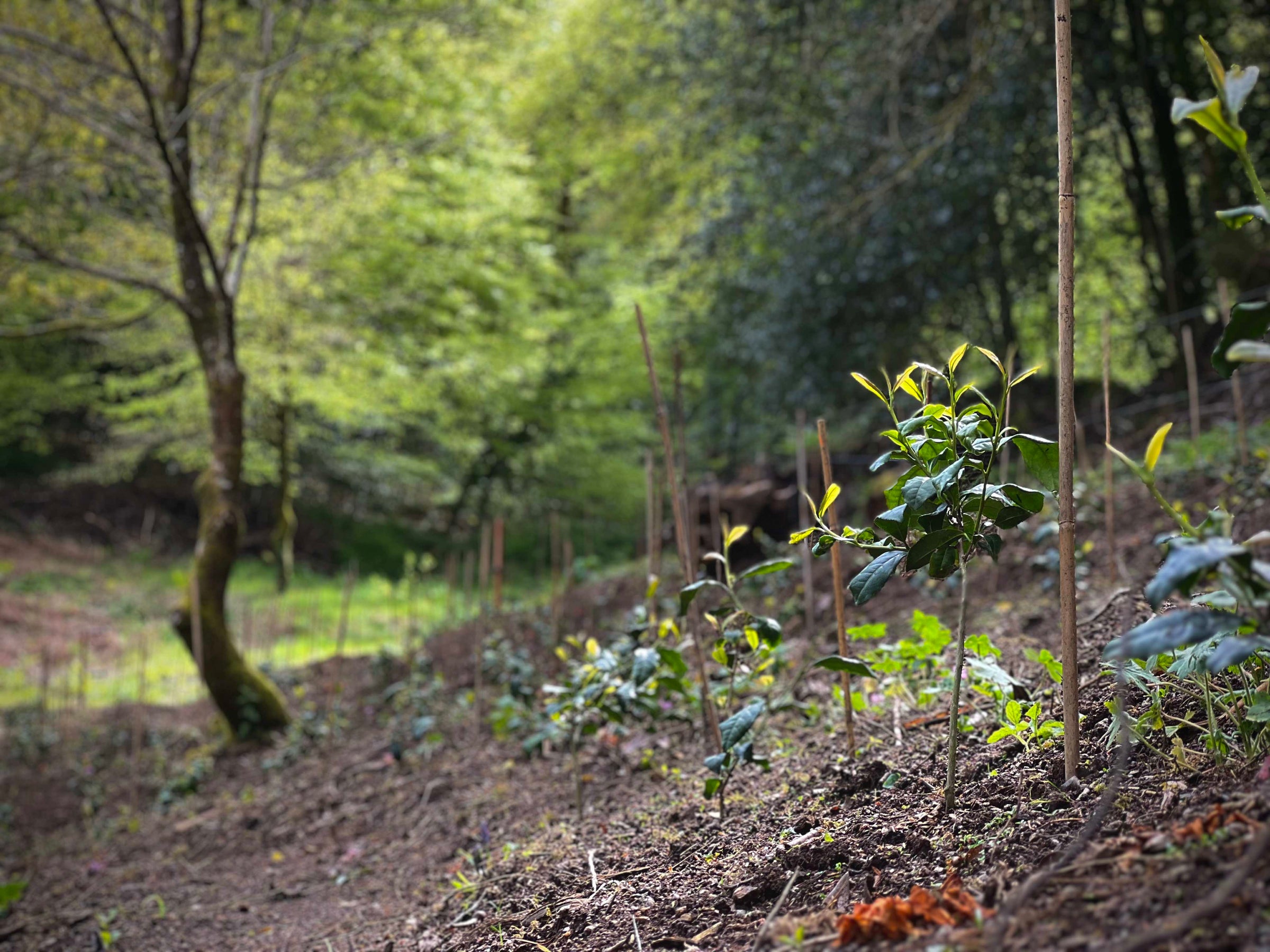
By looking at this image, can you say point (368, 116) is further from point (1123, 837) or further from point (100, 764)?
point (1123, 837)

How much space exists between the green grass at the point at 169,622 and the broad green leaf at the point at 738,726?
4327 millimetres

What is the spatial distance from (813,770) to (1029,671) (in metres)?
0.68

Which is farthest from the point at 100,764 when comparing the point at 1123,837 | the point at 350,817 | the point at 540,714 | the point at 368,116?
the point at 368,116

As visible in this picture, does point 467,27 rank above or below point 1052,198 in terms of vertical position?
above

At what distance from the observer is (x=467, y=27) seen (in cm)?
645

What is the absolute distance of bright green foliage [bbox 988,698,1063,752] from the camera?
1.62 m

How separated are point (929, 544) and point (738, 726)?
0.61m

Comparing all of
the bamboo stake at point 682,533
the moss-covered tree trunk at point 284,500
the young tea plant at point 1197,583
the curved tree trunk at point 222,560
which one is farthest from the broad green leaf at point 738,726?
the moss-covered tree trunk at point 284,500

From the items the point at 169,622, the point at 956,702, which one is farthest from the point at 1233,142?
the point at 169,622

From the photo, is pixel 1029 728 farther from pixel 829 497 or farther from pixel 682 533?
pixel 682 533

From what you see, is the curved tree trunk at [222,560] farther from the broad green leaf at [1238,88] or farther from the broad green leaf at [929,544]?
the broad green leaf at [1238,88]

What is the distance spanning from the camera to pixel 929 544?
4.78 feet

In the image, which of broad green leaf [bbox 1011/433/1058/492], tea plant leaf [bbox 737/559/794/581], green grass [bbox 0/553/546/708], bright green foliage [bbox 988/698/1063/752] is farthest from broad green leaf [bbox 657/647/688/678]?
green grass [bbox 0/553/546/708]

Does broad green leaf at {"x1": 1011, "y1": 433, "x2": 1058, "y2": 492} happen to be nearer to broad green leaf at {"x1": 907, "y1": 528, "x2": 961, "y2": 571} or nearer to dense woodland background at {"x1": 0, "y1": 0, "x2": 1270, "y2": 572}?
broad green leaf at {"x1": 907, "y1": 528, "x2": 961, "y2": 571}
